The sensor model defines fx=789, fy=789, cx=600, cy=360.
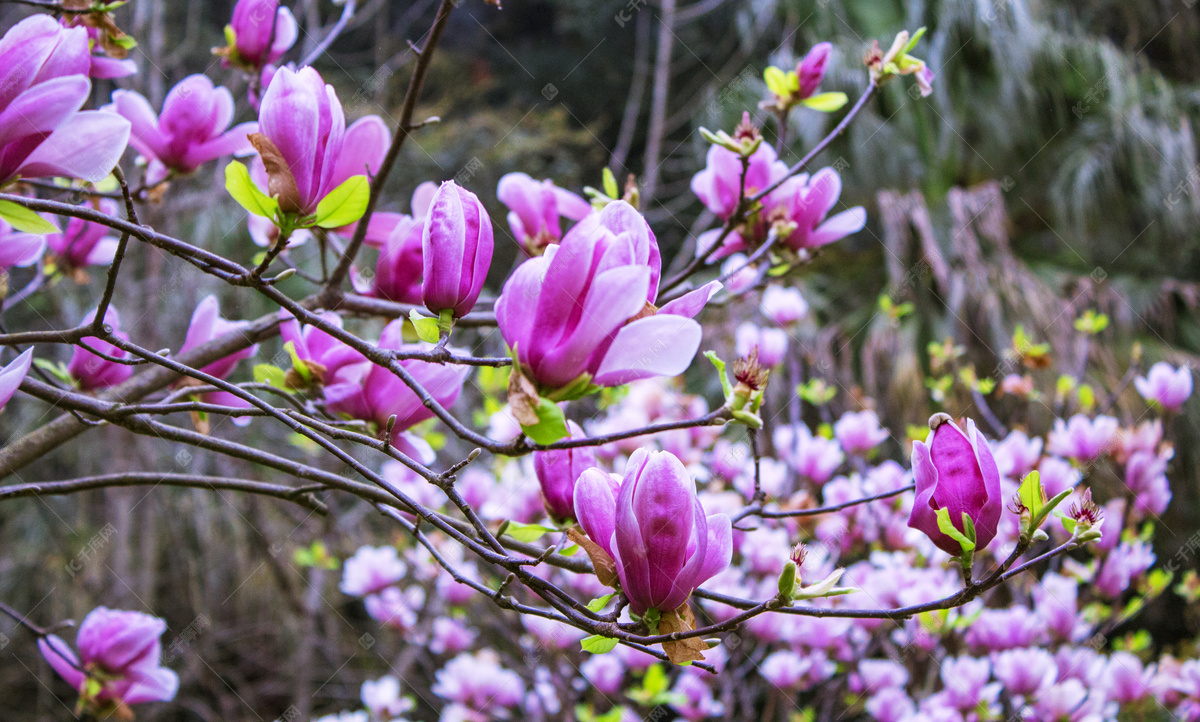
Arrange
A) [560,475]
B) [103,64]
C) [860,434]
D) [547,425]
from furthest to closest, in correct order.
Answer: [860,434] → [103,64] → [560,475] → [547,425]

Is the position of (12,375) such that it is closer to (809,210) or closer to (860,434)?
(809,210)

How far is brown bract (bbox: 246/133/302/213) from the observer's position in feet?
1.18

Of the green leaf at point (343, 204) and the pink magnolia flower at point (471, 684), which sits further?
the pink magnolia flower at point (471, 684)

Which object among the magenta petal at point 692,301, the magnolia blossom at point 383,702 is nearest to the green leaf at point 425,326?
the magenta petal at point 692,301

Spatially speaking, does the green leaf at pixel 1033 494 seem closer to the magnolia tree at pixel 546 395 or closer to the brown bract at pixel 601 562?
the magnolia tree at pixel 546 395

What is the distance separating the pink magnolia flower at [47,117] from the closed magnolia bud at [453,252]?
158 mm

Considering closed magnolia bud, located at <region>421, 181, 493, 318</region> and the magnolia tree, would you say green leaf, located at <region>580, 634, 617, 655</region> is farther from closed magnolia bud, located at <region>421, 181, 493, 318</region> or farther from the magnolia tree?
closed magnolia bud, located at <region>421, 181, 493, 318</region>

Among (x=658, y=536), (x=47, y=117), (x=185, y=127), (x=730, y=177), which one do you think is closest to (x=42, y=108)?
(x=47, y=117)

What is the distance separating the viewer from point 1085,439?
3.25ft

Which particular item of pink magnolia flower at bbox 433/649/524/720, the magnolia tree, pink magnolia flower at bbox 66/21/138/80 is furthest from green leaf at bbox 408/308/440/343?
pink magnolia flower at bbox 433/649/524/720

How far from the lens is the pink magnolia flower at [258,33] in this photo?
0.59 m

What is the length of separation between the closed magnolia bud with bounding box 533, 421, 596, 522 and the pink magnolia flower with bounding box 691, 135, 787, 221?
0.25 metres

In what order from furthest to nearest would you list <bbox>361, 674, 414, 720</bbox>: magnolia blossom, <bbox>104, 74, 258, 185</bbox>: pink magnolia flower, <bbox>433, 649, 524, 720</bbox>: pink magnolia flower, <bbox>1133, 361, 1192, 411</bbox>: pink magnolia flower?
<bbox>361, 674, 414, 720</bbox>: magnolia blossom < <bbox>433, 649, 524, 720</bbox>: pink magnolia flower < <bbox>1133, 361, 1192, 411</bbox>: pink magnolia flower < <bbox>104, 74, 258, 185</bbox>: pink magnolia flower

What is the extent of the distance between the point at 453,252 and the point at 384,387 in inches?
5.2
